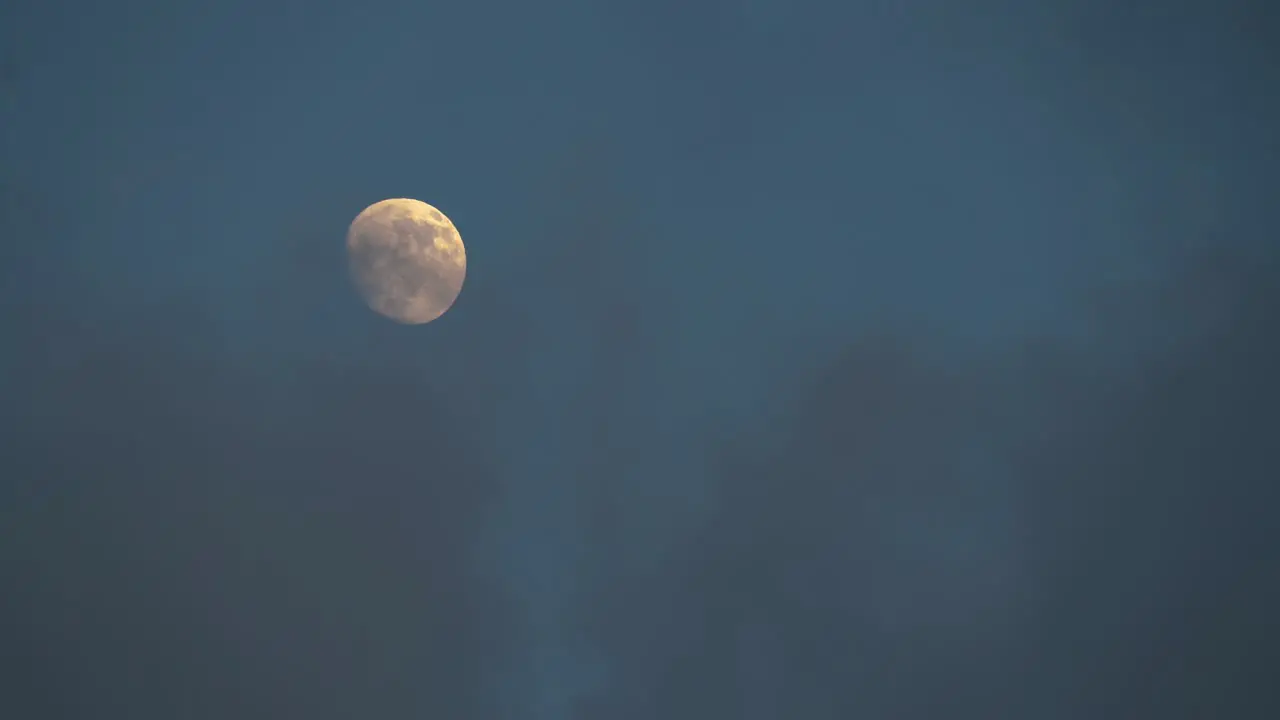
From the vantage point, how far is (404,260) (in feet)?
31.1

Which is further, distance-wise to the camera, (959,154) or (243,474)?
(959,154)

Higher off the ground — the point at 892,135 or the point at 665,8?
the point at 665,8

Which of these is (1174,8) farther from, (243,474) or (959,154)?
(243,474)

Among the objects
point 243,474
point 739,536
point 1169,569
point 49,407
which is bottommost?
point 1169,569

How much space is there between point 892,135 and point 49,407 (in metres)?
7.83

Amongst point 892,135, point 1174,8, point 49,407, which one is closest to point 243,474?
point 49,407

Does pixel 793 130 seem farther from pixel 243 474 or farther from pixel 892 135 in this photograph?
pixel 243 474

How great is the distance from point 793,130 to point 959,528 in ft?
12.9

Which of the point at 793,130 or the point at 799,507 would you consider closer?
the point at 799,507

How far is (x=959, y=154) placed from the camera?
32.9ft

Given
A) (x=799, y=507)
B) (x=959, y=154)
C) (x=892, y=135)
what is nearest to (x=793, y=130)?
(x=892, y=135)

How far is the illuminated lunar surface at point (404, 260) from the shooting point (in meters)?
9.41

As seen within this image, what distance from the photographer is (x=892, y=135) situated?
33.0 ft

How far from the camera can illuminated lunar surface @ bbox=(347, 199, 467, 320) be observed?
9.41m
